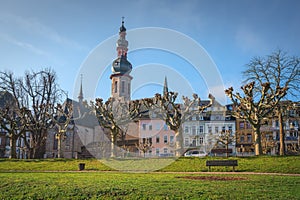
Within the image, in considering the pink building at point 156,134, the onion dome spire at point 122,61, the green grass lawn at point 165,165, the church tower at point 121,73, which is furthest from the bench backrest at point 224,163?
the onion dome spire at point 122,61

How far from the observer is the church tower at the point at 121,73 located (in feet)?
258

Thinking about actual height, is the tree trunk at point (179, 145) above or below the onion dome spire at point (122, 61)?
below

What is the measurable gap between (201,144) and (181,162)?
3866cm

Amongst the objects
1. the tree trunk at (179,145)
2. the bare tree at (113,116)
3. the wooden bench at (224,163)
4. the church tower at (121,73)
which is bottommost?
the wooden bench at (224,163)

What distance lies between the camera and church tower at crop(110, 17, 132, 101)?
7875 centimetres

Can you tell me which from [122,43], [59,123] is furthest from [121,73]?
[59,123]

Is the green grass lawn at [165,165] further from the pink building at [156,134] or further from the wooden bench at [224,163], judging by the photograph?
the pink building at [156,134]

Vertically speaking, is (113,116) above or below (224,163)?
above

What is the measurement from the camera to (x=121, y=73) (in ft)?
261

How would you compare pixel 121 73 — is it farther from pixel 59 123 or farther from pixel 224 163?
pixel 224 163

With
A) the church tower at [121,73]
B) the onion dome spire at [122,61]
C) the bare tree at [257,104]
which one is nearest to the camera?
the bare tree at [257,104]

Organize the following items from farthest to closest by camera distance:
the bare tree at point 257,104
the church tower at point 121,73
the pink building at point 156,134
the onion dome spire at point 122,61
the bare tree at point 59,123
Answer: the church tower at point 121,73
the onion dome spire at point 122,61
the pink building at point 156,134
the bare tree at point 59,123
the bare tree at point 257,104

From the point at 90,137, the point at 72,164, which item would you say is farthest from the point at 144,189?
the point at 90,137

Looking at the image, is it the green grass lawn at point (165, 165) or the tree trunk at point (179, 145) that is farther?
the tree trunk at point (179, 145)
